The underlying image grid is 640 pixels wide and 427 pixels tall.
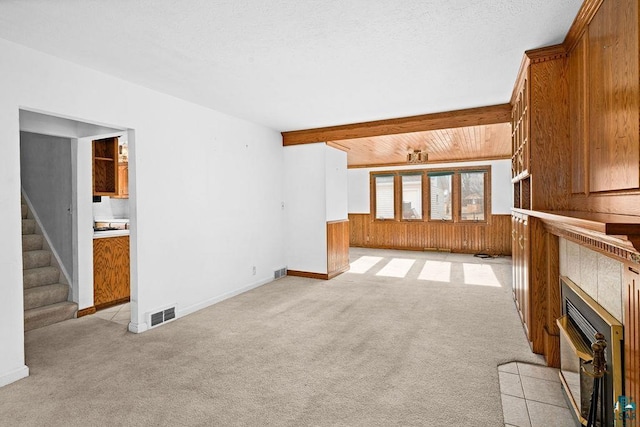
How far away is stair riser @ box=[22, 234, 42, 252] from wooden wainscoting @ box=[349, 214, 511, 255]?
7546 millimetres

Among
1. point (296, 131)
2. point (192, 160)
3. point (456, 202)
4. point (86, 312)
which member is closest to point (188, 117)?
point (192, 160)

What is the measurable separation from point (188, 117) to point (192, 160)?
0.53 meters

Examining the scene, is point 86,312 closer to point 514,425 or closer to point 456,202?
point 514,425

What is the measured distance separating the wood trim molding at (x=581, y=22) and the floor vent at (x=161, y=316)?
449 centimetres

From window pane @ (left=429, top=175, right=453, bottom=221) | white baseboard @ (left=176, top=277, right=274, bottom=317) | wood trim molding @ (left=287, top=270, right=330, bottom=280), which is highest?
window pane @ (left=429, top=175, right=453, bottom=221)

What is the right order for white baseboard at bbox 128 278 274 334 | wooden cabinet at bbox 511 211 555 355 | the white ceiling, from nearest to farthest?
the white ceiling, wooden cabinet at bbox 511 211 555 355, white baseboard at bbox 128 278 274 334

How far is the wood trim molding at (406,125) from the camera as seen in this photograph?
15.0 ft

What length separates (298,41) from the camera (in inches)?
104

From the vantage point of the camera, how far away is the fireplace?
152cm

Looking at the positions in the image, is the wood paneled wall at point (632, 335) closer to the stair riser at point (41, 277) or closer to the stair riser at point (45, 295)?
the stair riser at point (45, 295)

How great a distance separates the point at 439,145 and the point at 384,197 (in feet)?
11.1

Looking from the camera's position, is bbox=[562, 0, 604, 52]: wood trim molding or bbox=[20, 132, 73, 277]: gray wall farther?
bbox=[20, 132, 73, 277]: gray wall

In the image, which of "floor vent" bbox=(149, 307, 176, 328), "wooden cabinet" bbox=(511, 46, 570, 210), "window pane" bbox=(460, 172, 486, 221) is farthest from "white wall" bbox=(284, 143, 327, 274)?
"window pane" bbox=(460, 172, 486, 221)

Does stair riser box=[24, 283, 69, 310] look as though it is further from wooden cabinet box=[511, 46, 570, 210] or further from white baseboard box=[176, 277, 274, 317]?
wooden cabinet box=[511, 46, 570, 210]
